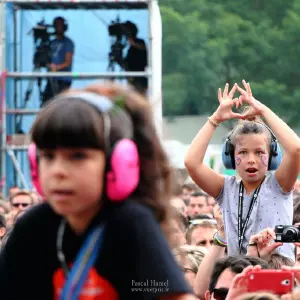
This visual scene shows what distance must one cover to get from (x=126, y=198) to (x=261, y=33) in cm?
4716

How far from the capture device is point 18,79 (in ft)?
49.7

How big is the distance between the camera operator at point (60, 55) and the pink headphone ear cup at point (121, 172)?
11.8 metres

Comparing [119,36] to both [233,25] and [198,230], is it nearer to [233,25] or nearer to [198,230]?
[198,230]

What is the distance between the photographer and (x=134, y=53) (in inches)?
586

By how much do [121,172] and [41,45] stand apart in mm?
12266

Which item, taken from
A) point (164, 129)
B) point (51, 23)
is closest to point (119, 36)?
point (51, 23)

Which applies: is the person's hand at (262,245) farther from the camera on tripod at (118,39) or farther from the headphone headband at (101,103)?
the camera on tripod at (118,39)

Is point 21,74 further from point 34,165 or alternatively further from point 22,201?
point 34,165

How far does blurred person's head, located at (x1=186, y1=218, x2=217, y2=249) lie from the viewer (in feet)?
27.4

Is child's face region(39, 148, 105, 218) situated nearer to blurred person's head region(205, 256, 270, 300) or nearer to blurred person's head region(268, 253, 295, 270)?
blurred person's head region(205, 256, 270, 300)

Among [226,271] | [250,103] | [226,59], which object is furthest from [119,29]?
[226,59]

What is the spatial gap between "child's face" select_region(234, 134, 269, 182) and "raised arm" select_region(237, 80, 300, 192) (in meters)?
0.12

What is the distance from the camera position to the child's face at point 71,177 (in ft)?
10.2

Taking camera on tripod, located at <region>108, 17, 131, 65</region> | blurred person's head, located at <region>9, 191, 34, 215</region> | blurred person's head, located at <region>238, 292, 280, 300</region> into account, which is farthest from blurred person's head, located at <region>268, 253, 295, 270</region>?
camera on tripod, located at <region>108, 17, 131, 65</region>
